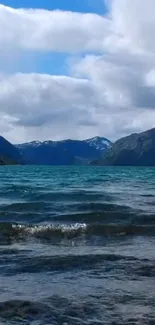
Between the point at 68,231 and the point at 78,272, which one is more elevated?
the point at 68,231

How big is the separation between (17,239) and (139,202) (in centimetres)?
1711

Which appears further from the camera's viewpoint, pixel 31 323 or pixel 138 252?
pixel 138 252

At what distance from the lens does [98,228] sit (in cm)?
2148

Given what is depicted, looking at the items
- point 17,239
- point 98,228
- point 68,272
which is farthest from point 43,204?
point 68,272

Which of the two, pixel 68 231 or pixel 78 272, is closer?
pixel 78 272

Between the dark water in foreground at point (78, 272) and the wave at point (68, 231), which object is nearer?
the dark water in foreground at point (78, 272)

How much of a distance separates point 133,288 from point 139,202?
76.6 ft

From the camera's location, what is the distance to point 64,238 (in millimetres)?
19172

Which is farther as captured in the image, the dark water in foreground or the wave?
the wave

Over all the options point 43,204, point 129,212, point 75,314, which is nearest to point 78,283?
point 75,314

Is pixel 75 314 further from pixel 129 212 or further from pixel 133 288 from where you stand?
pixel 129 212

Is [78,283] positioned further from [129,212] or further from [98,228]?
[129,212]

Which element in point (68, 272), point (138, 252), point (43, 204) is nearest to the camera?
point (68, 272)

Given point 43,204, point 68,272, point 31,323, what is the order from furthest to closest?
point 43,204
point 68,272
point 31,323
